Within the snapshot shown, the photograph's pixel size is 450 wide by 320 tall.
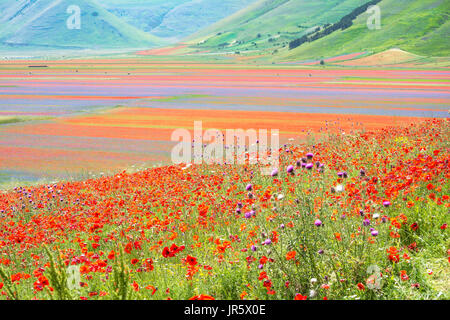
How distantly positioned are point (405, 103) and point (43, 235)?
30.7 metres

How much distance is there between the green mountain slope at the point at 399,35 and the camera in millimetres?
118688

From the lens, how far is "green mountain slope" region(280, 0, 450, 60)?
119 metres

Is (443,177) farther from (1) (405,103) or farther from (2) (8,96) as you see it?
(2) (8,96)

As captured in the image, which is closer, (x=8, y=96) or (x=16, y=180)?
(x=16, y=180)

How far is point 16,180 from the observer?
1616cm

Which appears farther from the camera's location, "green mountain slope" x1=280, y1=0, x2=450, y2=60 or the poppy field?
"green mountain slope" x1=280, y1=0, x2=450, y2=60

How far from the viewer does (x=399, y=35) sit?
13238 centimetres

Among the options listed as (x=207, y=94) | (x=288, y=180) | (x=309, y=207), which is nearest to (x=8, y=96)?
(x=207, y=94)

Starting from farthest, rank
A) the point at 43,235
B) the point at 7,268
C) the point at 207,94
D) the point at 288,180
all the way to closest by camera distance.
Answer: the point at 207,94 < the point at 288,180 < the point at 43,235 < the point at 7,268

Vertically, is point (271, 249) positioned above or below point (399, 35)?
above

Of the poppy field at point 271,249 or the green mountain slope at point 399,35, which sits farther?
the green mountain slope at point 399,35

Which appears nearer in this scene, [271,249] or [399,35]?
[271,249]
